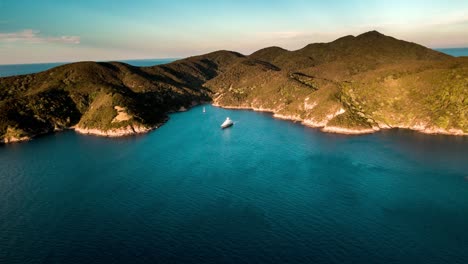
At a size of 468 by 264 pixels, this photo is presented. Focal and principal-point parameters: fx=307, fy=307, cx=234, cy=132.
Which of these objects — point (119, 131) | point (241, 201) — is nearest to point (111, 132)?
point (119, 131)

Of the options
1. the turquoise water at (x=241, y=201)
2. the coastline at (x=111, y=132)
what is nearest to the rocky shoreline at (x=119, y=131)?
the coastline at (x=111, y=132)

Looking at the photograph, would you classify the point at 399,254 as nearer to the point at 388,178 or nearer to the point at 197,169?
the point at 388,178

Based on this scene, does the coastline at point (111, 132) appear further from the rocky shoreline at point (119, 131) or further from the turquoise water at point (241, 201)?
the turquoise water at point (241, 201)

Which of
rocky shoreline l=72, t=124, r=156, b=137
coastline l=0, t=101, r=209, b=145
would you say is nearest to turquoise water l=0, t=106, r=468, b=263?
coastline l=0, t=101, r=209, b=145

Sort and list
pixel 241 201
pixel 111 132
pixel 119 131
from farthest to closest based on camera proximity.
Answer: pixel 119 131 → pixel 111 132 → pixel 241 201

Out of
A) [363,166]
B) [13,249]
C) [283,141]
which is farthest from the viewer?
[283,141]

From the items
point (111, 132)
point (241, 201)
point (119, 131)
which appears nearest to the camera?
point (241, 201)

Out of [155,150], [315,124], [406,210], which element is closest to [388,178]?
[406,210]

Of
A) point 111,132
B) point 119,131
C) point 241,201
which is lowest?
point 241,201

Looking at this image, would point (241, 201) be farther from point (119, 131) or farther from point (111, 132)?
point (111, 132)
